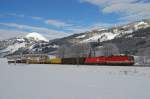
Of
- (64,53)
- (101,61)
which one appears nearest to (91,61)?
(101,61)

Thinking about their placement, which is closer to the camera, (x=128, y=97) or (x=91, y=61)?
(x=128, y=97)

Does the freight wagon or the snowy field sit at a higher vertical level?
the freight wagon

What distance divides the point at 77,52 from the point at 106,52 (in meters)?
21.2

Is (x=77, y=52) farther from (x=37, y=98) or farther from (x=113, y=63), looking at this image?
(x=37, y=98)

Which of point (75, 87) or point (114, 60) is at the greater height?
point (114, 60)

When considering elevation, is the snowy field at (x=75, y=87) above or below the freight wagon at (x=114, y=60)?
below

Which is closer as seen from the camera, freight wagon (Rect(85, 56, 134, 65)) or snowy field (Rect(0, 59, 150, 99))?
snowy field (Rect(0, 59, 150, 99))

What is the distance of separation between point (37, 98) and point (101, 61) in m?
57.6

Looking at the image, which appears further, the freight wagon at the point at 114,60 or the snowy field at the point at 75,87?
the freight wagon at the point at 114,60

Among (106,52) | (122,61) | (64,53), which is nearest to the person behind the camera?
(122,61)

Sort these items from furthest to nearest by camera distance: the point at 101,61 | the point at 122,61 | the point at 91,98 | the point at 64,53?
the point at 64,53 < the point at 101,61 < the point at 122,61 < the point at 91,98

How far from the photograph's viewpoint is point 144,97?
50.0 feet

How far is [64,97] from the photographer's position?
1555 cm

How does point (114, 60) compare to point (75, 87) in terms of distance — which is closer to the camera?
point (75, 87)
